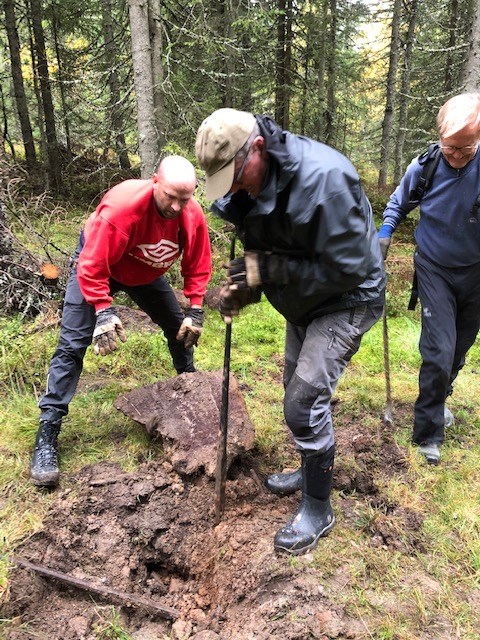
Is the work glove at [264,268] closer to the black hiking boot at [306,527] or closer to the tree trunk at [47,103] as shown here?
the black hiking boot at [306,527]

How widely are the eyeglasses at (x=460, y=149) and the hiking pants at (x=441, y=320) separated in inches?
32.1

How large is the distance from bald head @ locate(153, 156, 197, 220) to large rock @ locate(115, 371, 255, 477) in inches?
60.5

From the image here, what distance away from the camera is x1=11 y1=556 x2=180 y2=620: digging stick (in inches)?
103

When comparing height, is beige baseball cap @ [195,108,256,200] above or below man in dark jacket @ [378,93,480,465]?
above

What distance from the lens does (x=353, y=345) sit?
2652 mm

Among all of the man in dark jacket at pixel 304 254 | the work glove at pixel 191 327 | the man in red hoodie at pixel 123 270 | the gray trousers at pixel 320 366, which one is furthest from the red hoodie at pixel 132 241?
the gray trousers at pixel 320 366

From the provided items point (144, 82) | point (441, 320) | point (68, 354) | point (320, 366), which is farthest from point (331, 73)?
point (320, 366)

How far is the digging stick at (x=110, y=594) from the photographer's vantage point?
262 centimetres

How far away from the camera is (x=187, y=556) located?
295 cm

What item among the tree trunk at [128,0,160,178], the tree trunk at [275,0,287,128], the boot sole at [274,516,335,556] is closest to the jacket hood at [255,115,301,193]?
the boot sole at [274,516,335,556]

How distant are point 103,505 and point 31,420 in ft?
3.59

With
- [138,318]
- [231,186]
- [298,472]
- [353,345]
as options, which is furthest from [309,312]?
[138,318]

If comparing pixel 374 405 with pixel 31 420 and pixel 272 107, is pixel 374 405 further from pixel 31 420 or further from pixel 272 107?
pixel 272 107

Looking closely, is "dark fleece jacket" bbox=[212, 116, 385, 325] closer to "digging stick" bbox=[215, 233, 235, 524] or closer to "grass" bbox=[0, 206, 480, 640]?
"digging stick" bbox=[215, 233, 235, 524]
